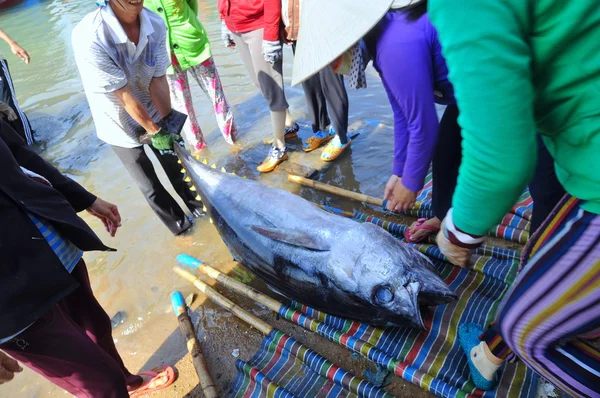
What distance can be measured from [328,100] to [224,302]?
258 cm

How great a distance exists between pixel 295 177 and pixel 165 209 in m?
1.48

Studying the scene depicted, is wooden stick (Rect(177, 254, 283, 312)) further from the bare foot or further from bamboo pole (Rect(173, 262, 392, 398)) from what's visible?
the bare foot

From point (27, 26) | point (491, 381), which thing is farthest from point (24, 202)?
point (27, 26)

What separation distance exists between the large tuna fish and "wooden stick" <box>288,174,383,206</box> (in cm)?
97

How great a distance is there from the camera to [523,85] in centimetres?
90

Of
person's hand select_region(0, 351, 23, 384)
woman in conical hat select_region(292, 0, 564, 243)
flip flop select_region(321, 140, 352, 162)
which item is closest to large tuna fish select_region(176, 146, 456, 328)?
woman in conical hat select_region(292, 0, 564, 243)

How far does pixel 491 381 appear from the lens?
1931 mm

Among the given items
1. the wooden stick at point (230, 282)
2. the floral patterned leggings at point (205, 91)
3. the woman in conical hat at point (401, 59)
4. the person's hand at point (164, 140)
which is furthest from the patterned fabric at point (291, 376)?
the floral patterned leggings at point (205, 91)

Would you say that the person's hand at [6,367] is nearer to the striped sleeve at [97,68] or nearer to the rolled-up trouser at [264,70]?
the striped sleeve at [97,68]

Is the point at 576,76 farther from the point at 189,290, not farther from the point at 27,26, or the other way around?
the point at 27,26

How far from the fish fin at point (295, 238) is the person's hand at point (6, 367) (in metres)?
1.54

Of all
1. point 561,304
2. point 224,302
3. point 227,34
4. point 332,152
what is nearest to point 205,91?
point 227,34

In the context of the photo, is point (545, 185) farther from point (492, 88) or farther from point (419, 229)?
point (492, 88)

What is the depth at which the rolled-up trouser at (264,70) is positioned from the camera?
4.34m
